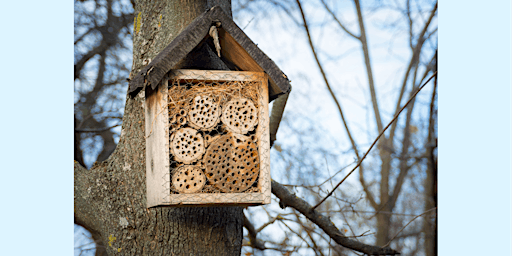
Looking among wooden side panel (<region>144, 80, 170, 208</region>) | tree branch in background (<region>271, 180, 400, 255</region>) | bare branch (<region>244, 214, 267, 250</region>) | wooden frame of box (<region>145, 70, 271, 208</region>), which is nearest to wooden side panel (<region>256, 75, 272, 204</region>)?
wooden frame of box (<region>145, 70, 271, 208</region>)

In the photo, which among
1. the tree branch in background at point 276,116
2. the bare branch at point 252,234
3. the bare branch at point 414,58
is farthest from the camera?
the bare branch at point 414,58

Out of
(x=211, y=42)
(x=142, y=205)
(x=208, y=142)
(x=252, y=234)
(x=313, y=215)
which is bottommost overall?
(x=252, y=234)

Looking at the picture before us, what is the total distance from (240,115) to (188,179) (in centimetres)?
23

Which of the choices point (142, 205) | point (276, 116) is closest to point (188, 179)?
point (142, 205)

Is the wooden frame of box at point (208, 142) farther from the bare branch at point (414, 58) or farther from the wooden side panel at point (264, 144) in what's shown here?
the bare branch at point (414, 58)

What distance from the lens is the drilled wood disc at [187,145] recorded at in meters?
1.17

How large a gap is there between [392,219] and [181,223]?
2.74 m

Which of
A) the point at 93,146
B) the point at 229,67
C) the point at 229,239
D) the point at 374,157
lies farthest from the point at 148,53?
the point at 374,157

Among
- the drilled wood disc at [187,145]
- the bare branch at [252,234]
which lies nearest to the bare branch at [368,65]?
the bare branch at [252,234]

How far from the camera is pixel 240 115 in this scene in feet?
4.03

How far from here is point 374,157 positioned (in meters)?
3.75

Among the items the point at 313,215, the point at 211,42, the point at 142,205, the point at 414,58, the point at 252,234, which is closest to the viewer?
the point at 211,42

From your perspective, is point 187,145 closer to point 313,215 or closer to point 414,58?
point 313,215

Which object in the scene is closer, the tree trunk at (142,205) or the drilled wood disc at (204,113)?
the drilled wood disc at (204,113)
